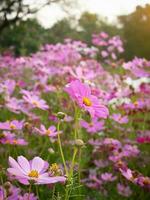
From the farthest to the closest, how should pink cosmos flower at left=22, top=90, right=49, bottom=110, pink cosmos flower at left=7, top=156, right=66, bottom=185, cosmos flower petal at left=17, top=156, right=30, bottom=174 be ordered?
pink cosmos flower at left=22, top=90, right=49, bottom=110 → cosmos flower petal at left=17, top=156, right=30, bottom=174 → pink cosmos flower at left=7, top=156, right=66, bottom=185

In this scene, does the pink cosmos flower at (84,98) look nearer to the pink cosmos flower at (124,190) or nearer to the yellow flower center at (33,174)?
the yellow flower center at (33,174)

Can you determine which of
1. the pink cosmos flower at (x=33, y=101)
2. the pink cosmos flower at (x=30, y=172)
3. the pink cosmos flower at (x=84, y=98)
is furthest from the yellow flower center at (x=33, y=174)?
the pink cosmos flower at (x=33, y=101)

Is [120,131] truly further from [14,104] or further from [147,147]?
[14,104]

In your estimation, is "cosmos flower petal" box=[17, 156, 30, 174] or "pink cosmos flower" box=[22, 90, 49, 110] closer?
"cosmos flower petal" box=[17, 156, 30, 174]

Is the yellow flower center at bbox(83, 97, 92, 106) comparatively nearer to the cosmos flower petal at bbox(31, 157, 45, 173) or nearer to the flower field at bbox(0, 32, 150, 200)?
the flower field at bbox(0, 32, 150, 200)

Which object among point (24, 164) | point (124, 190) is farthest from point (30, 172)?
point (124, 190)

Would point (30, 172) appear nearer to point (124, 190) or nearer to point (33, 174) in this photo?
point (33, 174)

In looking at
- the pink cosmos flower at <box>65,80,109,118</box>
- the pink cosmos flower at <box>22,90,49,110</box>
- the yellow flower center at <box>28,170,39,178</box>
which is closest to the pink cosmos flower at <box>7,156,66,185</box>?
A: the yellow flower center at <box>28,170,39,178</box>
